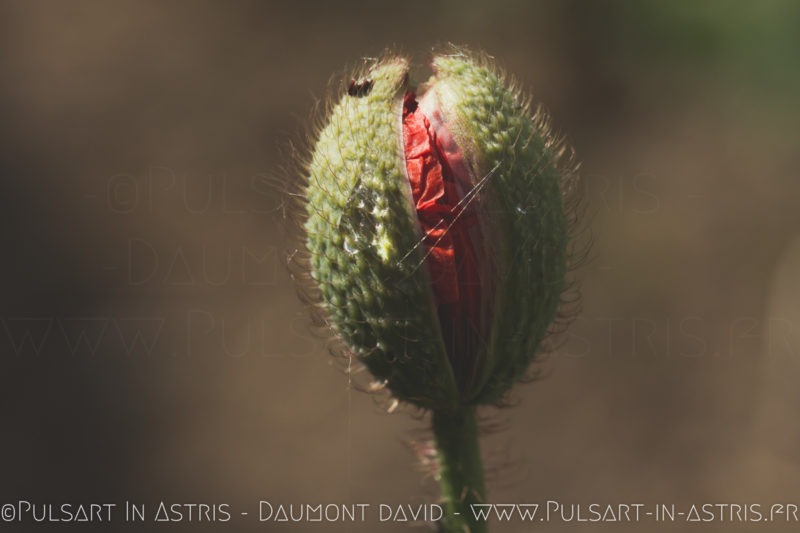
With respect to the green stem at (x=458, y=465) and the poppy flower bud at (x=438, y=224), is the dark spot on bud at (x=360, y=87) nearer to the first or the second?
the poppy flower bud at (x=438, y=224)

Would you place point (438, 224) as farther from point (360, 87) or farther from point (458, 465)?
point (458, 465)

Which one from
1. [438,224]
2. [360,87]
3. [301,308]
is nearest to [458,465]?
[438,224]

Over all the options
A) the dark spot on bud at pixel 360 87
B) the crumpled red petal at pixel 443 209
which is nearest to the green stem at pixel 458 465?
the crumpled red petal at pixel 443 209

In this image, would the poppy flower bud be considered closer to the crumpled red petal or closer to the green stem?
the crumpled red petal

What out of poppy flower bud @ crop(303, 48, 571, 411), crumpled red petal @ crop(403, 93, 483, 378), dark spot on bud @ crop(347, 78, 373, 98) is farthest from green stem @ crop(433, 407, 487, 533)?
dark spot on bud @ crop(347, 78, 373, 98)

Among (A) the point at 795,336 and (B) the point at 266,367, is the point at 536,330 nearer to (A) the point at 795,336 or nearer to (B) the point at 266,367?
(A) the point at 795,336
